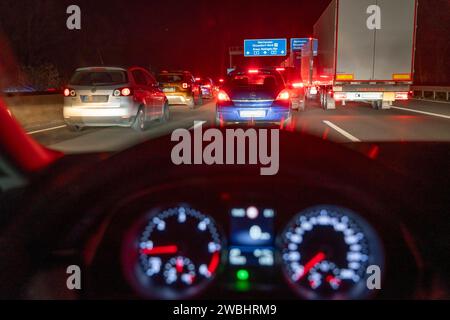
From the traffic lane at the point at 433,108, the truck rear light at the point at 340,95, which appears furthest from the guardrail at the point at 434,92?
the truck rear light at the point at 340,95

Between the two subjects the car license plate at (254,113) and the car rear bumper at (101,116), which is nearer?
the car license plate at (254,113)

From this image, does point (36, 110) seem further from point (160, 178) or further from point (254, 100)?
point (160, 178)

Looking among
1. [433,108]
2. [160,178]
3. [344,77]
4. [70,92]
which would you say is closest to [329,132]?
[70,92]

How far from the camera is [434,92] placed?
41562mm

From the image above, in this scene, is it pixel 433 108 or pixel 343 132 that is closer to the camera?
pixel 343 132

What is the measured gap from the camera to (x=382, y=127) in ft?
57.0

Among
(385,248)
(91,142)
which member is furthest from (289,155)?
(91,142)

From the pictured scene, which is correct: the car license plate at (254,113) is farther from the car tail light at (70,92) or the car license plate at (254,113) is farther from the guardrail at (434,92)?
the guardrail at (434,92)

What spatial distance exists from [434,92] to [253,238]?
4133 centimetres

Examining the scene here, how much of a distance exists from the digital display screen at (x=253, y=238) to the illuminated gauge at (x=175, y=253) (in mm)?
86

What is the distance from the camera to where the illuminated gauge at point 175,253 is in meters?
2.92

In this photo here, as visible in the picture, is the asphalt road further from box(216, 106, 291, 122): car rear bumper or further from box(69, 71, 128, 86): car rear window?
box(69, 71, 128, 86): car rear window

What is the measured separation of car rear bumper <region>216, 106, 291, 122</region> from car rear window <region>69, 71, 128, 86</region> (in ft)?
9.60
